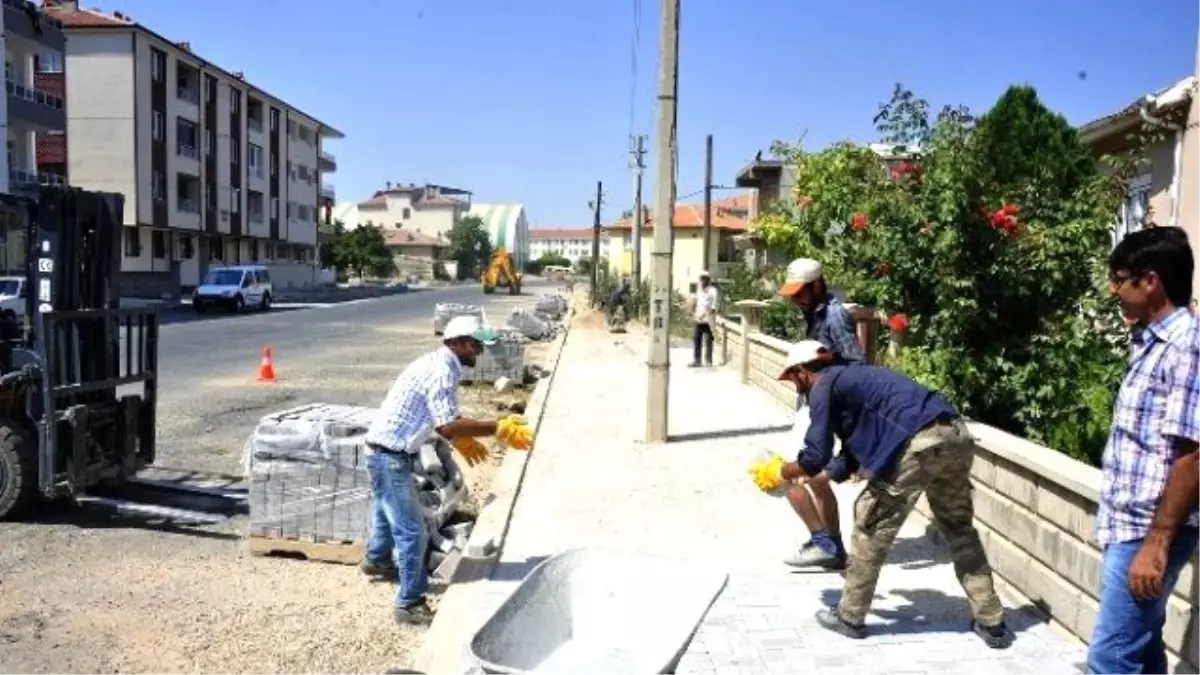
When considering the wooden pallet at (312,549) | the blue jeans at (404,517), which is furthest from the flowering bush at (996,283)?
the wooden pallet at (312,549)

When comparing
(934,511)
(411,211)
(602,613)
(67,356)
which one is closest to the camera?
(602,613)

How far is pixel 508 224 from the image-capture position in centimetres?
15812

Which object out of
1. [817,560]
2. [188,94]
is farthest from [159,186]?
[817,560]

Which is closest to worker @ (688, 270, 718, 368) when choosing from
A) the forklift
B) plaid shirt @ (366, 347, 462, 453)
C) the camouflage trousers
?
the forklift

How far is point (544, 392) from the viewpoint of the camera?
1366cm

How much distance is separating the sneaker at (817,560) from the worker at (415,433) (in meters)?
1.79

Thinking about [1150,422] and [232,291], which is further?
[232,291]

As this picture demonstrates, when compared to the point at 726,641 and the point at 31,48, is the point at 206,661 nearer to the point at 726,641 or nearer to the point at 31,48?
the point at 726,641

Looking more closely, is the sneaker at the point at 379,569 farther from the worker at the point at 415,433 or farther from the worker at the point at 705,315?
the worker at the point at 705,315

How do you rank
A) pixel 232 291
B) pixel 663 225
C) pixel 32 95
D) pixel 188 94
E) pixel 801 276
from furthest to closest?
pixel 188 94 → pixel 232 291 → pixel 32 95 → pixel 663 225 → pixel 801 276

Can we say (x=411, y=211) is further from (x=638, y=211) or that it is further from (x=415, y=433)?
(x=415, y=433)

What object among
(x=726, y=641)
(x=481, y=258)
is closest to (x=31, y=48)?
(x=726, y=641)

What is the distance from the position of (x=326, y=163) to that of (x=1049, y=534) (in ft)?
251

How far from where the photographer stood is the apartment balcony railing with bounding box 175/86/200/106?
4806 cm
